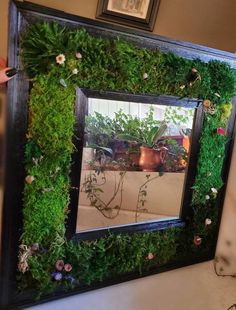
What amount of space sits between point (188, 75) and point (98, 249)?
0.83 meters

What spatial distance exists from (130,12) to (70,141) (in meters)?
0.78

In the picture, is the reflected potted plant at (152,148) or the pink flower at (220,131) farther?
the pink flower at (220,131)

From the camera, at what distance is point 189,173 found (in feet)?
4.80

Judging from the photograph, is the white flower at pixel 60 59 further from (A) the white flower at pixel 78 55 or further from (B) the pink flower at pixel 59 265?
(B) the pink flower at pixel 59 265

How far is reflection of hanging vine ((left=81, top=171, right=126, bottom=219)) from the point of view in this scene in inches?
48.3

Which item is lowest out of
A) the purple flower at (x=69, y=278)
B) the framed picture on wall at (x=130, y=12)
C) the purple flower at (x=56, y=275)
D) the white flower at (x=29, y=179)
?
the purple flower at (x=69, y=278)

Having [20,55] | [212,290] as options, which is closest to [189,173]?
[212,290]

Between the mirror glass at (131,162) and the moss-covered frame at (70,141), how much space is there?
7 centimetres

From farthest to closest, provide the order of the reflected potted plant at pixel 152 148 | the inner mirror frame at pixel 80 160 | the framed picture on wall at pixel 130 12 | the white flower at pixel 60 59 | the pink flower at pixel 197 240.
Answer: the pink flower at pixel 197 240 < the framed picture on wall at pixel 130 12 < the reflected potted plant at pixel 152 148 < the inner mirror frame at pixel 80 160 < the white flower at pixel 60 59

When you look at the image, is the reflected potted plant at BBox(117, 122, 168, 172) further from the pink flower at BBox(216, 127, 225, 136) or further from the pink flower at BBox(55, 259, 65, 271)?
the pink flower at BBox(55, 259, 65, 271)

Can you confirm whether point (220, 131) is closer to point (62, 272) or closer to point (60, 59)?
point (60, 59)

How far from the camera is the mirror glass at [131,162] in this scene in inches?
47.6

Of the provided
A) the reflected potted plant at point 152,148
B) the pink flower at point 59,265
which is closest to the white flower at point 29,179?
the pink flower at point 59,265

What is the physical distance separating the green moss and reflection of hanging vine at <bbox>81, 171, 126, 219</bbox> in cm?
9
